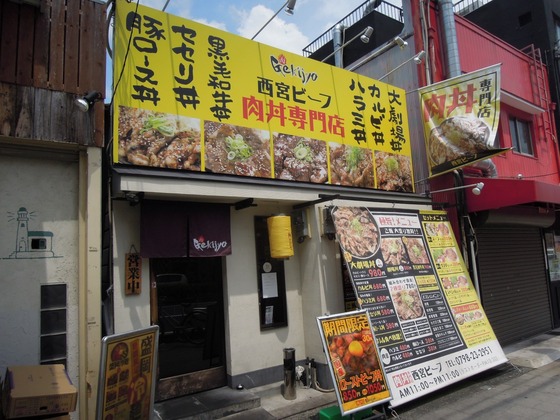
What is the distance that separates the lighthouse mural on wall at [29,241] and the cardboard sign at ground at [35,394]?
1477 millimetres

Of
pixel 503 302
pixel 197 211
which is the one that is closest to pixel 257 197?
pixel 197 211

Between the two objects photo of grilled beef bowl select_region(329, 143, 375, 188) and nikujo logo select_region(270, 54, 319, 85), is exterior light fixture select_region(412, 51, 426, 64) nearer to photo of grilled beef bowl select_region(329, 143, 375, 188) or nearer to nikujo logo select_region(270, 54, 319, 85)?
photo of grilled beef bowl select_region(329, 143, 375, 188)

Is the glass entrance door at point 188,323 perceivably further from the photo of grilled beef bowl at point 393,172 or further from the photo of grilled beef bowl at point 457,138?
the photo of grilled beef bowl at point 457,138

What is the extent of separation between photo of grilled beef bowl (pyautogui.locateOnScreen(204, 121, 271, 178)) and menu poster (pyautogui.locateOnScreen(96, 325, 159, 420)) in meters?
2.92

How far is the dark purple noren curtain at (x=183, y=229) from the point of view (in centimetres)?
610

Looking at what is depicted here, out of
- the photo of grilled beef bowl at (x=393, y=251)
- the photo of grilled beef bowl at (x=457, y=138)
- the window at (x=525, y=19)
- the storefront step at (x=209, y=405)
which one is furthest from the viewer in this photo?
the window at (x=525, y=19)

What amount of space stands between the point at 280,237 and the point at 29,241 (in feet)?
12.3

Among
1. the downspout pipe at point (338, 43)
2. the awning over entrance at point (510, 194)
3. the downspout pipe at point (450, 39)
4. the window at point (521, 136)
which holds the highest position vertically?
the downspout pipe at point (338, 43)

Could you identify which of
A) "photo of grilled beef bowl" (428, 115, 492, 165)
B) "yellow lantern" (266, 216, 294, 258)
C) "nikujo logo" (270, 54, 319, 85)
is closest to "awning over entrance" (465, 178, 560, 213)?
"photo of grilled beef bowl" (428, 115, 492, 165)

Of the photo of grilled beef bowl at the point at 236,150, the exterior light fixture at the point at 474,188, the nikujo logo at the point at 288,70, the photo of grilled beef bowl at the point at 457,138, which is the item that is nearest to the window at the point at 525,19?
the photo of grilled beef bowl at the point at 457,138

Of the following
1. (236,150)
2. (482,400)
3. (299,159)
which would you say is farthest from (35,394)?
(482,400)

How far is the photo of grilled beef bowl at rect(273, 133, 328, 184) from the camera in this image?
290 inches

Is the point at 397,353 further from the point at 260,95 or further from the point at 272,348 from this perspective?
the point at 260,95

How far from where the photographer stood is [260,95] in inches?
289
